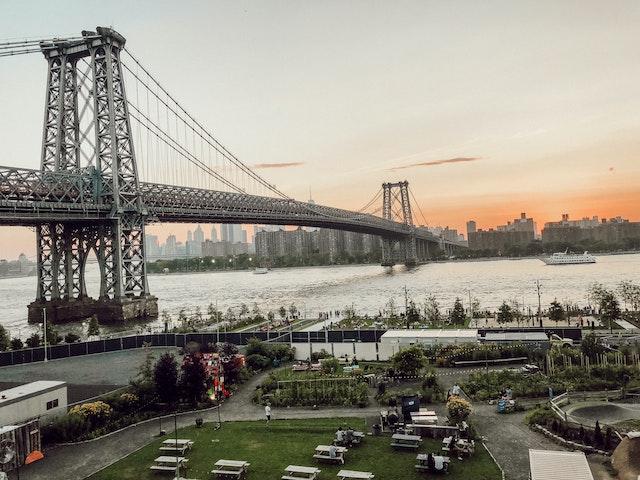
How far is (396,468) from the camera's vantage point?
12.4m

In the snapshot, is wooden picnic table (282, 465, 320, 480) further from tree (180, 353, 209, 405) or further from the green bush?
tree (180, 353, 209, 405)

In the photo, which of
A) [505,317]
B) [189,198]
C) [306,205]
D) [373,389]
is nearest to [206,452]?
[373,389]

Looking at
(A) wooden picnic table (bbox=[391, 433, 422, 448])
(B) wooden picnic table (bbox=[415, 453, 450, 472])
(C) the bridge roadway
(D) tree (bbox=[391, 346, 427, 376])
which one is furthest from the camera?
(C) the bridge roadway

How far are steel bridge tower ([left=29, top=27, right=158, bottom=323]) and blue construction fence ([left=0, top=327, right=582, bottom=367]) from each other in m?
15.7

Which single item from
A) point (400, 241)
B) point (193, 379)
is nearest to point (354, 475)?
point (193, 379)

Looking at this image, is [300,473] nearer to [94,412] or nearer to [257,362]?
[94,412]

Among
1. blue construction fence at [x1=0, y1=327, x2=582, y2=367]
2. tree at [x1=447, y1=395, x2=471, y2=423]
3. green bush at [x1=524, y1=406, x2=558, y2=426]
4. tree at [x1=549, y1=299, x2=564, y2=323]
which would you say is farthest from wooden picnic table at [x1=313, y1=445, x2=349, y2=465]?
tree at [x1=549, y1=299, x2=564, y2=323]

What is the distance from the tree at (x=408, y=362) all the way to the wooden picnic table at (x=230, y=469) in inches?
338

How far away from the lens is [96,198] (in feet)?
146

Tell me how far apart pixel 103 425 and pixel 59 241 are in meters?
35.1

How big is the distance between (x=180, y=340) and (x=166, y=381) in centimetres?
1162

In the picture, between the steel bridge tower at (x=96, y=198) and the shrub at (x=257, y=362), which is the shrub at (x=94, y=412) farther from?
the steel bridge tower at (x=96, y=198)

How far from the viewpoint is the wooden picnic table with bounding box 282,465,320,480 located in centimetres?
1183

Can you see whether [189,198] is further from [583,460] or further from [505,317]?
[583,460]
